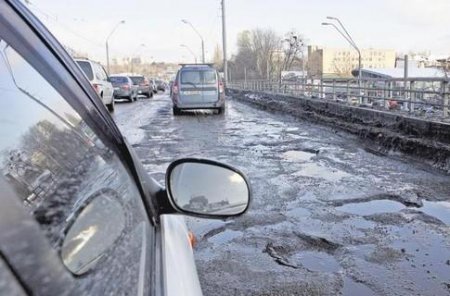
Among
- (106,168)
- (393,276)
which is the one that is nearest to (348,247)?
(393,276)

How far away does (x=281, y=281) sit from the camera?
3.72 m

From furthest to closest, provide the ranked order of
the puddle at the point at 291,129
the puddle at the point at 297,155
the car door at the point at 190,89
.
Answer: the car door at the point at 190,89 → the puddle at the point at 291,129 → the puddle at the point at 297,155

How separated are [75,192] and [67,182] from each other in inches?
1.2

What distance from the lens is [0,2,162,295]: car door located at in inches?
33.9

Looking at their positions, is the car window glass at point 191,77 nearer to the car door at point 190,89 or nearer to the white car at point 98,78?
the car door at point 190,89

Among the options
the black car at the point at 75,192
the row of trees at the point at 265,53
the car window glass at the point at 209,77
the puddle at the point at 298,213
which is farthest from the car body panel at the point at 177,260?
the row of trees at the point at 265,53

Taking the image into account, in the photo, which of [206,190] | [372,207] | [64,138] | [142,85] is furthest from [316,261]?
[142,85]

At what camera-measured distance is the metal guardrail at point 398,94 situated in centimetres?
1084

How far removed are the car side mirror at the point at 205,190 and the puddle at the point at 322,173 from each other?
545 centimetres

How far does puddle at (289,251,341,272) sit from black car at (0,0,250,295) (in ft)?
7.42

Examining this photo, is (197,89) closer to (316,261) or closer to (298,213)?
(298,213)

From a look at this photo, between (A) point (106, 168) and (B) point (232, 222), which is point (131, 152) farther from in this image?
(B) point (232, 222)

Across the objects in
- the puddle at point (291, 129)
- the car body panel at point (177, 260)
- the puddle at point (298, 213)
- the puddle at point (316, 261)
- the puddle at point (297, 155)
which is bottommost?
the puddle at point (291, 129)

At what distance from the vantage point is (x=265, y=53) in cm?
9081
